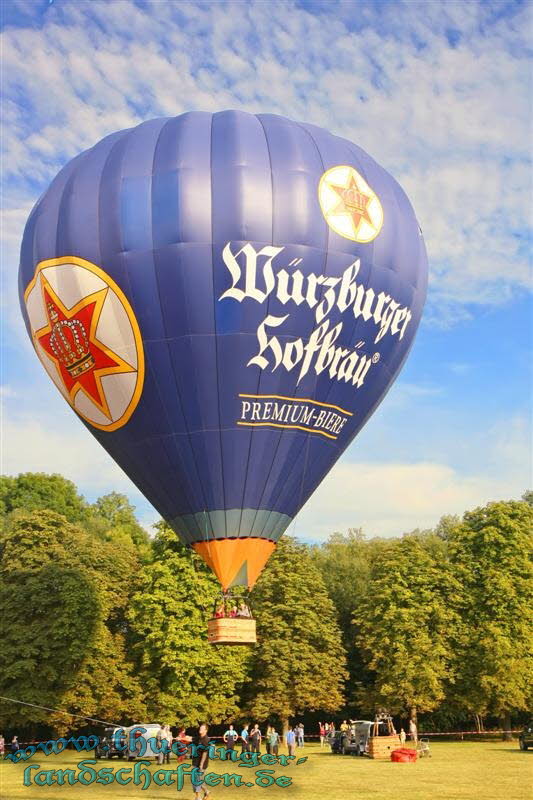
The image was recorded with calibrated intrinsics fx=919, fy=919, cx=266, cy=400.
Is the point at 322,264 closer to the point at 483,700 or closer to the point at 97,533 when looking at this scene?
the point at 483,700

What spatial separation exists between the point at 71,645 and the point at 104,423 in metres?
19.8

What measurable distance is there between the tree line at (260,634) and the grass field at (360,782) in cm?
680

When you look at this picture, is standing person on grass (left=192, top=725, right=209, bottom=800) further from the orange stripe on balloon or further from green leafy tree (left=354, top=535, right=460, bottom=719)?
green leafy tree (left=354, top=535, right=460, bottom=719)

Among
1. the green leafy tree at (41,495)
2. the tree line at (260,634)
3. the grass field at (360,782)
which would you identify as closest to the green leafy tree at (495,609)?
the tree line at (260,634)

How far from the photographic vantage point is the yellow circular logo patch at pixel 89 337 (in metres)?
20.1

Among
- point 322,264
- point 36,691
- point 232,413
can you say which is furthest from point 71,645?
point 322,264

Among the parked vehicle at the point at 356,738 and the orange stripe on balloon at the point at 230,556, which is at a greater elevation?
the orange stripe on balloon at the point at 230,556

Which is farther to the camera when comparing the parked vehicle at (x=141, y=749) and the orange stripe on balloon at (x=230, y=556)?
the parked vehicle at (x=141, y=749)

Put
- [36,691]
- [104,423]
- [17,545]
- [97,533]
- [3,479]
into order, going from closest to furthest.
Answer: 1. [104,423]
2. [36,691]
3. [17,545]
4. [97,533]
5. [3,479]

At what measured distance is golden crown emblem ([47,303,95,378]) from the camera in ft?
68.5

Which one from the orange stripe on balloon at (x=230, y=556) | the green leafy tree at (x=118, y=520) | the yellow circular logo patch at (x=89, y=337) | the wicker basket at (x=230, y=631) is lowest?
the wicker basket at (x=230, y=631)

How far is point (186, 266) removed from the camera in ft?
64.0

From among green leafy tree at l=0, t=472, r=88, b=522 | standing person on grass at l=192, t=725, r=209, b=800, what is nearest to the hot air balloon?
standing person on grass at l=192, t=725, r=209, b=800

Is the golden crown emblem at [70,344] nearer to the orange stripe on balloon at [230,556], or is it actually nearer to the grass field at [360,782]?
the orange stripe on balloon at [230,556]
